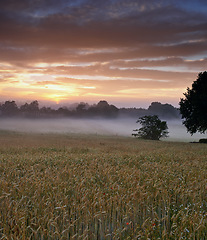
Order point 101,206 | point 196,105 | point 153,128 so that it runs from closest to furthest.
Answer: point 101,206, point 196,105, point 153,128

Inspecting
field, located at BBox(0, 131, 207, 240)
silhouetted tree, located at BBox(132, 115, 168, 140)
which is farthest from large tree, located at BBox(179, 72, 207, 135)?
field, located at BBox(0, 131, 207, 240)

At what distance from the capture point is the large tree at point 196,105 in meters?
36.6

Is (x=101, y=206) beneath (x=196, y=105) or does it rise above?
beneath

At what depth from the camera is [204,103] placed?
35.8 meters

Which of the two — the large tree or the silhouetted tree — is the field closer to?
the large tree

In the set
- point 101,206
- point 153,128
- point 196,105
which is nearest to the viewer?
point 101,206

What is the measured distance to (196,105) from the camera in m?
37.2

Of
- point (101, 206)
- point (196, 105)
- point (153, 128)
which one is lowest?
point (101, 206)

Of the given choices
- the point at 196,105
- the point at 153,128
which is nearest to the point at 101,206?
the point at 196,105

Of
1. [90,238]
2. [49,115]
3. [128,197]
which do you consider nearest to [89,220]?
[90,238]

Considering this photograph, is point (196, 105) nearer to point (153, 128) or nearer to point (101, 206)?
point (153, 128)

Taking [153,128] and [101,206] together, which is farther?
[153,128]

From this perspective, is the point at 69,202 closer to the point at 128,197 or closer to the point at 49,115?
the point at 128,197

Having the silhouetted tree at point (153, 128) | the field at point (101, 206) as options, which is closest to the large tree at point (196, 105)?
the silhouetted tree at point (153, 128)
